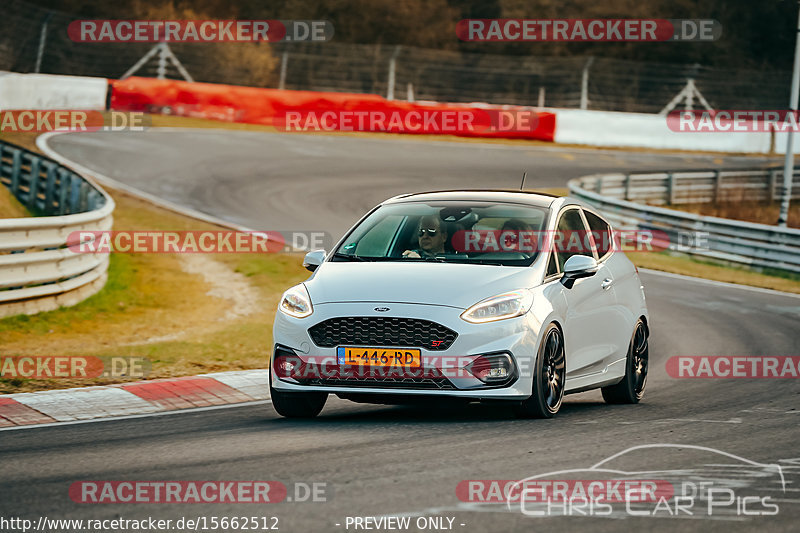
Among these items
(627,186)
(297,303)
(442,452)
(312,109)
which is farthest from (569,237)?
(312,109)

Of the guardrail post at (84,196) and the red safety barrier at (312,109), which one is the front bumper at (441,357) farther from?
the red safety barrier at (312,109)

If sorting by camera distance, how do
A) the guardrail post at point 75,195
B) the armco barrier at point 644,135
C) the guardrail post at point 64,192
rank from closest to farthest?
the guardrail post at point 75,195 < the guardrail post at point 64,192 < the armco barrier at point 644,135

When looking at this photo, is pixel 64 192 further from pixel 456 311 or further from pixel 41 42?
pixel 41 42

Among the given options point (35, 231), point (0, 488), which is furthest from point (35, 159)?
point (0, 488)

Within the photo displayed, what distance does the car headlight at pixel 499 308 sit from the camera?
8.30 m

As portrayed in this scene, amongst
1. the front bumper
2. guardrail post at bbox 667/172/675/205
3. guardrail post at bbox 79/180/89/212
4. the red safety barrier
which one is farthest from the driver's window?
the red safety barrier

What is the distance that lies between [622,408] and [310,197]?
1736 cm

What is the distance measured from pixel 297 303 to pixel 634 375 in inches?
130

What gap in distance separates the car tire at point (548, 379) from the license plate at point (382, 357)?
850mm

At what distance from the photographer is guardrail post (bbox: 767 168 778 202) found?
112ft

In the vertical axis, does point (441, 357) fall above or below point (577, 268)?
below

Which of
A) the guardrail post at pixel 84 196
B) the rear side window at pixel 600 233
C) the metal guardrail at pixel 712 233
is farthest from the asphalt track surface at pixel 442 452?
the guardrail post at pixel 84 196

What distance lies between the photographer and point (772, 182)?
34.4 m

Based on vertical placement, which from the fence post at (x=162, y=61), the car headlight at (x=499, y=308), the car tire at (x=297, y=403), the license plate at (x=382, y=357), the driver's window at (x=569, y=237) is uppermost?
the fence post at (x=162, y=61)
